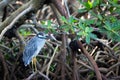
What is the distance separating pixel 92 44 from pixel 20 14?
1043 mm

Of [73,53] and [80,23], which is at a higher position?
[80,23]

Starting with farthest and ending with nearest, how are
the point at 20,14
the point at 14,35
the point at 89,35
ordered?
the point at 14,35, the point at 20,14, the point at 89,35

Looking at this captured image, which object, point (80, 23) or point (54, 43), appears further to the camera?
point (54, 43)

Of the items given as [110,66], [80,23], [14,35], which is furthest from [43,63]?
[80,23]

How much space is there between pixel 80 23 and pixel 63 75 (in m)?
0.94

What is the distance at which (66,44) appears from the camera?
3.03 metres

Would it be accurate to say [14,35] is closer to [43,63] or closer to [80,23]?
[43,63]

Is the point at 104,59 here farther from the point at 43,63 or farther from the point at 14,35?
the point at 14,35

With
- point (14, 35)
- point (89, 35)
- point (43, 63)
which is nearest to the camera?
point (89, 35)

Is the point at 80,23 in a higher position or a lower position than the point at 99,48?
higher

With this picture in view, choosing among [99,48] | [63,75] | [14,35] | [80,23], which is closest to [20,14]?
[14,35]

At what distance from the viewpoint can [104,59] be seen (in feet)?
12.2

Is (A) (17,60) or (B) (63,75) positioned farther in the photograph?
(A) (17,60)

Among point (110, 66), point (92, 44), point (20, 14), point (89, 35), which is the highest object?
point (20, 14)
